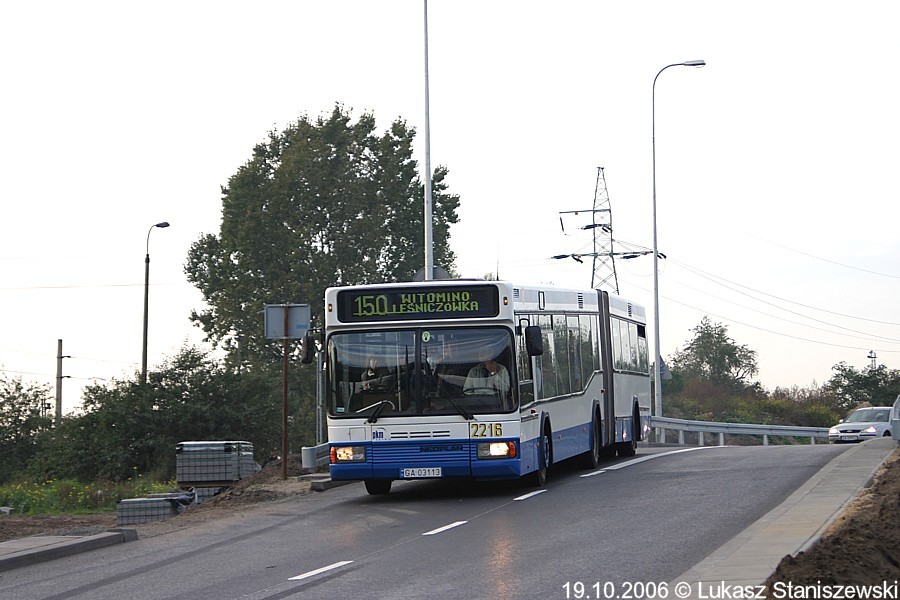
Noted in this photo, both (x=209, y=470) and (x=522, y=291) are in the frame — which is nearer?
(x=522, y=291)

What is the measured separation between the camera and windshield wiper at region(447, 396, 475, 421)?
56.5 ft

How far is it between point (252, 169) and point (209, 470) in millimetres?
39284

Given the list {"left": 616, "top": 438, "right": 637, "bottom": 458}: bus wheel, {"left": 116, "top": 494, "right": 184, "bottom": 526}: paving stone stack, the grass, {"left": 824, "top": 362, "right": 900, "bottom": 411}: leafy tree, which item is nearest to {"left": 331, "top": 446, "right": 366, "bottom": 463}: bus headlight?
{"left": 116, "top": 494, "right": 184, "bottom": 526}: paving stone stack

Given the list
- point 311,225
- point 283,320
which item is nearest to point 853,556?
point 283,320

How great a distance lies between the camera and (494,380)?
17328 millimetres

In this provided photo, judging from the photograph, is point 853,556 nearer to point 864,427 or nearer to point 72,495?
point 72,495

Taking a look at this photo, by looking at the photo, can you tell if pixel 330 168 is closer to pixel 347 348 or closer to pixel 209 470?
pixel 209 470

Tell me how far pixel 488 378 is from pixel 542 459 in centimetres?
226

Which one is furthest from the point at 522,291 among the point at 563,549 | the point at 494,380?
the point at 563,549

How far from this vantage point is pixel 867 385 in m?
92.6

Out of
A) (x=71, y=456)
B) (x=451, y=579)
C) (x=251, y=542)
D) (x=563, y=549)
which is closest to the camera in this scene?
(x=451, y=579)

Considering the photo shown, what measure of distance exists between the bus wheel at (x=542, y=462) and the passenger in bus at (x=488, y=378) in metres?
1.91

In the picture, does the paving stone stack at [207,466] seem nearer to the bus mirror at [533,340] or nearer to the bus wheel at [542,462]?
the bus wheel at [542,462]

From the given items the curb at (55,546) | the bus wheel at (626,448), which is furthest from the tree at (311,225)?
the curb at (55,546)
